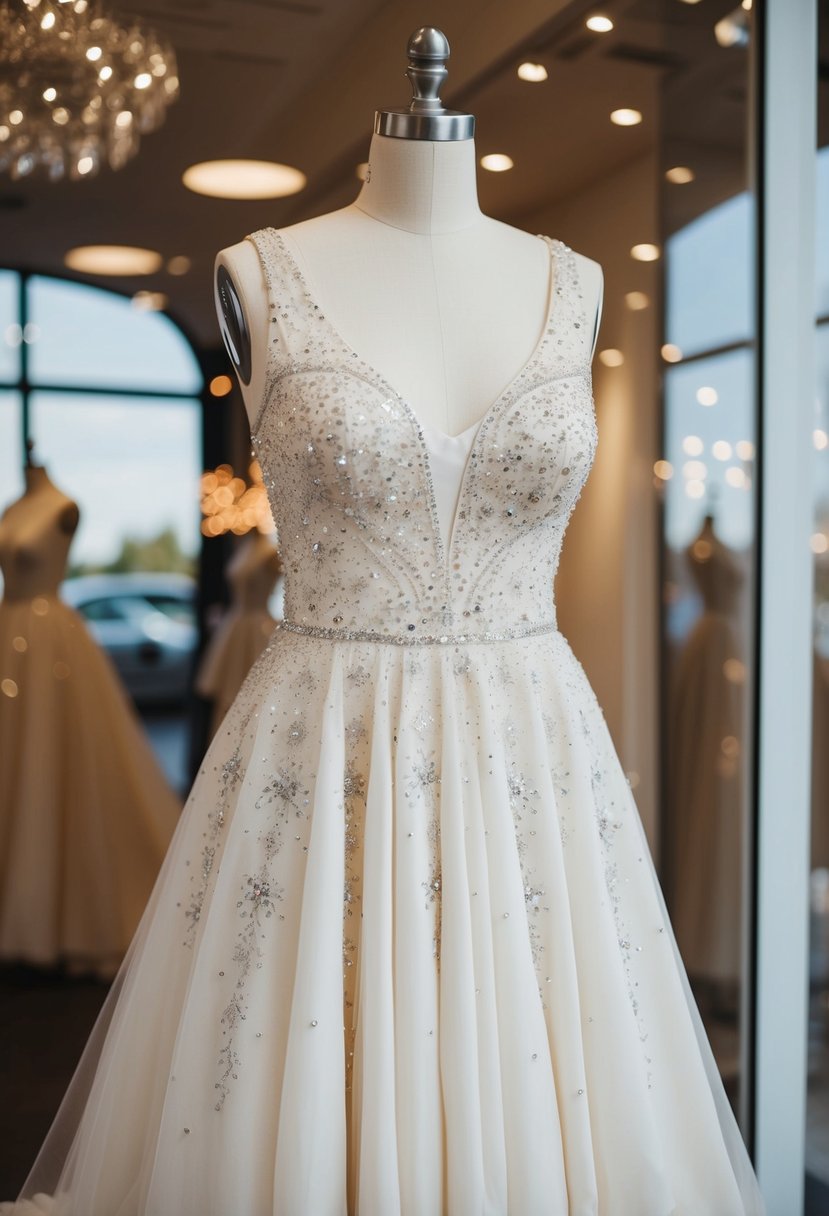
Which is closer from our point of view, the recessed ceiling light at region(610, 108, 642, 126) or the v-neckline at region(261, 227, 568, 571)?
the v-neckline at region(261, 227, 568, 571)

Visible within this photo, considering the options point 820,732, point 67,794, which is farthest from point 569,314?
point 820,732

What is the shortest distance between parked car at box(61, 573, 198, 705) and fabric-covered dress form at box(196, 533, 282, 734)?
0.15 ft

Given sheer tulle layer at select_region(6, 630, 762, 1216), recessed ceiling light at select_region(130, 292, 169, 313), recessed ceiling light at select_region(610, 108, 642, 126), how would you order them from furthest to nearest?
1. recessed ceiling light at select_region(610, 108, 642, 126)
2. recessed ceiling light at select_region(130, 292, 169, 313)
3. sheer tulle layer at select_region(6, 630, 762, 1216)

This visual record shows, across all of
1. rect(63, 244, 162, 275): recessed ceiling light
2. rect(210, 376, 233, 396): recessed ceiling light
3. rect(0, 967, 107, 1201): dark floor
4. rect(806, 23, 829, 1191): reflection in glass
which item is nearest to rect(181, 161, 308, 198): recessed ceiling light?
rect(63, 244, 162, 275): recessed ceiling light

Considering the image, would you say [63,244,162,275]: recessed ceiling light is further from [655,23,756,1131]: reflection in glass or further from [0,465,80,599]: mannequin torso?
[655,23,756,1131]: reflection in glass

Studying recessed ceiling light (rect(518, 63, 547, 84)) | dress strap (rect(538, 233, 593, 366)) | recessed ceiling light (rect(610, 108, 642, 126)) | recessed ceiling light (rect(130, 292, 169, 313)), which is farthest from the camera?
recessed ceiling light (rect(610, 108, 642, 126))

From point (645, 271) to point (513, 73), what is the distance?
1.64 feet

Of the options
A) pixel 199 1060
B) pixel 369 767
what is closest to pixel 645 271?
pixel 369 767

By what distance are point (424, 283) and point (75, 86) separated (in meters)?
0.78

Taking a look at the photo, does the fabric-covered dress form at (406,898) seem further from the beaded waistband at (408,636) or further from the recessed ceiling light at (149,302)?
the recessed ceiling light at (149,302)

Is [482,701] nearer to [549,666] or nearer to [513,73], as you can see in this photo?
[549,666]

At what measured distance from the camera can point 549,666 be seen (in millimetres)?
1415

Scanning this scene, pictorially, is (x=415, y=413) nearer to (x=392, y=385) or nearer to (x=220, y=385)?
(x=392, y=385)

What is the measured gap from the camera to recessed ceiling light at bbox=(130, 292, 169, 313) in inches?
72.7
